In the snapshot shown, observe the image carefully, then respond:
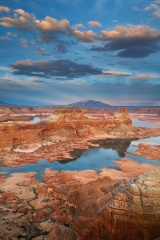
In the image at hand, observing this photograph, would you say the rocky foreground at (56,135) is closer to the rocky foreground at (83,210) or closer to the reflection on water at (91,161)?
the reflection on water at (91,161)

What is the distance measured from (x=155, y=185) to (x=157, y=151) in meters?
38.8

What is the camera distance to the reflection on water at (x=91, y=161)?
34094 mm

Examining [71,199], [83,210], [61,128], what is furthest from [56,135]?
[83,210]

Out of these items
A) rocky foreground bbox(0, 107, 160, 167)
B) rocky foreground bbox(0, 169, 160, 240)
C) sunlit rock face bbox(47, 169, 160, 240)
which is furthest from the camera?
rocky foreground bbox(0, 107, 160, 167)

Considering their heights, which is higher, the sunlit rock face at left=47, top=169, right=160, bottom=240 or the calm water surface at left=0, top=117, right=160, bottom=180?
the sunlit rock face at left=47, top=169, right=160, bottom=240

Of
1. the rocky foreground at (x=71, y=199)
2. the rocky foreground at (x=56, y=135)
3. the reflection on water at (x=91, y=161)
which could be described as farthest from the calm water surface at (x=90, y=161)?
the rocky foreground at (x=56, y=135)

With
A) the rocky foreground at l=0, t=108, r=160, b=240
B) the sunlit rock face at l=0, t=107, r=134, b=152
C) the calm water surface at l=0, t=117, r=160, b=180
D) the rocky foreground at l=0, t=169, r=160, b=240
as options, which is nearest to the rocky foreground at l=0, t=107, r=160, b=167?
the sunlit rock face at l=0, t=107, r=134, b=152

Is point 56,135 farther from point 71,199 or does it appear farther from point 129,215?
point 129,215

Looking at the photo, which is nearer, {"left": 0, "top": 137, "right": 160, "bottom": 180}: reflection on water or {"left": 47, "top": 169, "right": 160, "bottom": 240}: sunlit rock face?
{"left": 47, "top": 169, "right": 160, "bottom": 240}: sunlit rock face

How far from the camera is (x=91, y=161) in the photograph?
130 feet

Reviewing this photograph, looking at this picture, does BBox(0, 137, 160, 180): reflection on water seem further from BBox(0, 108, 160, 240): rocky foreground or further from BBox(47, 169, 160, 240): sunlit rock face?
BBox(47, 169, 160, 240): sunlit rock face

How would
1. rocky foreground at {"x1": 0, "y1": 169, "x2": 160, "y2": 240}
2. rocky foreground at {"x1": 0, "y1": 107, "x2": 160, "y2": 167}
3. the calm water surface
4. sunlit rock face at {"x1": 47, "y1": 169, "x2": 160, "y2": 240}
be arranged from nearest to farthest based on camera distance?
sunlit rock face at {"x1": 47, "y1": 169, "x2": 160, "y2": 240}, rocky foreground at {"x1": 0, "y1": 169, "x2": 160, "y2": 240}, the calm water surface, rocky foreground at {"x1": 0, "y1": 107, "x2": 160, "y2": 167}

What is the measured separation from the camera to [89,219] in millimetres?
12398

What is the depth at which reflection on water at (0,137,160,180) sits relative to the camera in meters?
34.1
